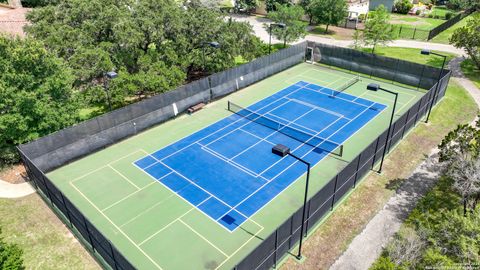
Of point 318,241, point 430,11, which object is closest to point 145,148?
point 318,241

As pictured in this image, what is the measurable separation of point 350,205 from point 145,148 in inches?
540

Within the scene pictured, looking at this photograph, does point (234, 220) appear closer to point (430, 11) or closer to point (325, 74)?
point (325, 74)

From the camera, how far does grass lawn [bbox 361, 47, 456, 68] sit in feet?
128

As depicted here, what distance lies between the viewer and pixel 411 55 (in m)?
41.2

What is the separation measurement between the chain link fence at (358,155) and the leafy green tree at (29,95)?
1581 centimetres

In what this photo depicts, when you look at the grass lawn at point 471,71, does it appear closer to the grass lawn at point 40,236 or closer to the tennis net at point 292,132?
the tennis net at point 292,132

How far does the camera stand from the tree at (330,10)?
47.2 metres

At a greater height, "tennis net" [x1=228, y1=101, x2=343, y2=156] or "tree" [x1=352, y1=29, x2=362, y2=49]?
"tree" [x1=352, y1=29, x2=362, y2=49]

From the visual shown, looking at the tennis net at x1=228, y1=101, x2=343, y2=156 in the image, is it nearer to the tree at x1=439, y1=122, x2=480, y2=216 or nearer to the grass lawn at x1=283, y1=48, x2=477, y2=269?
the grass lawn at x1=283, y1=48, x2=477, y2=269

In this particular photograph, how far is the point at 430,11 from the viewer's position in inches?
2534

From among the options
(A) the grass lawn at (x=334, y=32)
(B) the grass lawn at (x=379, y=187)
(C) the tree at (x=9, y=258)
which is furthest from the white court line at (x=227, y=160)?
(A) the grass lawn at (x=334, y=32)

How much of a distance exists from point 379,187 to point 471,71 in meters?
24.7

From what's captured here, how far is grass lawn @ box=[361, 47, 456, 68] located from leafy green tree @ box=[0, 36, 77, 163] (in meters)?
34.6

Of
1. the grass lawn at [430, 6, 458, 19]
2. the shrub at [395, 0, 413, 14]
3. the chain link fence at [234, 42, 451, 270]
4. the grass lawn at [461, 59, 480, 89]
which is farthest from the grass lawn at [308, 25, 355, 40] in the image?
the grass lawn at [430, 6, 458, 19]
